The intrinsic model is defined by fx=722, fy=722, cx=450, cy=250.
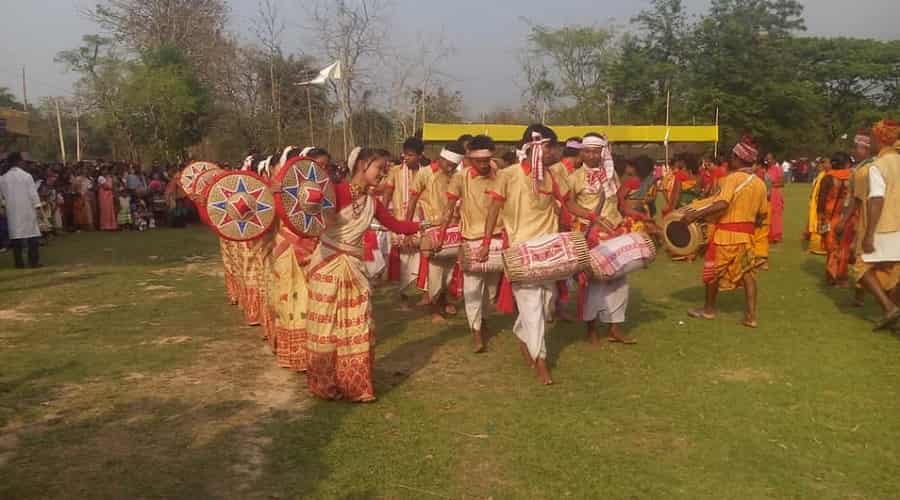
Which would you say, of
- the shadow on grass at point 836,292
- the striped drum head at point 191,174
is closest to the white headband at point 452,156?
the striped drum head at point 191,174

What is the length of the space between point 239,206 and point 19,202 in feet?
27.6

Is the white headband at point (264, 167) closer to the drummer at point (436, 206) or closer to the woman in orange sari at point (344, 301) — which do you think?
the drummer at point (436, 206)

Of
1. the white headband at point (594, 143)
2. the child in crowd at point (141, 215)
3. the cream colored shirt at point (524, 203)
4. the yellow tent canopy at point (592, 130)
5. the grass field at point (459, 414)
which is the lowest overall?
the grass field at point (459, 414)

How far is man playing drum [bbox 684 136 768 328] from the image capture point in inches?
297

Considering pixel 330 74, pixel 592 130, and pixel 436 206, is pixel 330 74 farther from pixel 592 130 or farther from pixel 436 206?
pixel 592 130

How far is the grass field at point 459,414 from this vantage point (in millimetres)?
4254

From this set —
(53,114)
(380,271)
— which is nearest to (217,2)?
(53,114)

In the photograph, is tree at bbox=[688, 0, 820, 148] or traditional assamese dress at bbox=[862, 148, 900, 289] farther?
tree at bbox=[688, 0, 820, 148]

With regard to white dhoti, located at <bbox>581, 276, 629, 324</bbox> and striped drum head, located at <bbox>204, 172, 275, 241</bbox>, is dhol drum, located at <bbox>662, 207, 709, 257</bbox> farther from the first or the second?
striped drum head, located at <bbox>204, 172, 275, 241</bbox>

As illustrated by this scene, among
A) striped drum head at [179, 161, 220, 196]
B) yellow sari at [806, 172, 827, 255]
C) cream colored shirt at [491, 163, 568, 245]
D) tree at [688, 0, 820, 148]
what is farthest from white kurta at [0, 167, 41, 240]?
tree at [688, 0, 820, 148]

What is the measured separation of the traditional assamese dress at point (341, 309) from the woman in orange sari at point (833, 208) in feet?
23.9

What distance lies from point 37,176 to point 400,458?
57.1 ft

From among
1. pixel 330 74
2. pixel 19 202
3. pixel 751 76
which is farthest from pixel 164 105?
pixel 751 76

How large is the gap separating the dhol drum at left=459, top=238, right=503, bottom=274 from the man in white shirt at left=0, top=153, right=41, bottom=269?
906 cm
